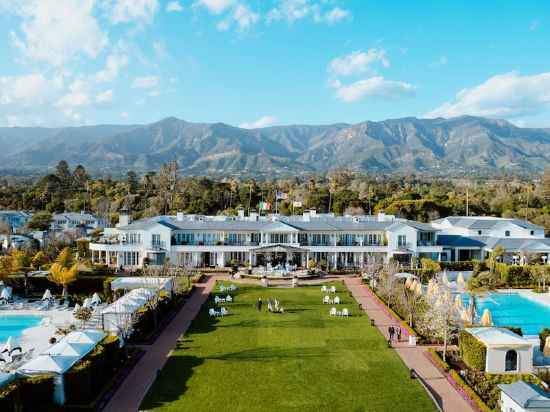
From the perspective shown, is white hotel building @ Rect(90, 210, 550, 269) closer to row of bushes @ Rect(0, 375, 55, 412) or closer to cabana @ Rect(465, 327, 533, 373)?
cabana @ Rect(465, 327, 533, 373)

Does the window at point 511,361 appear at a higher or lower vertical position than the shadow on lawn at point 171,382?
higher

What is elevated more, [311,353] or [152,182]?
[152,182]

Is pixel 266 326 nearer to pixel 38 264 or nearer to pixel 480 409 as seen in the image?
pixel 480 409

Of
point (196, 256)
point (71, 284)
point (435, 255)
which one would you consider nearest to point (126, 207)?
point (196, 256)

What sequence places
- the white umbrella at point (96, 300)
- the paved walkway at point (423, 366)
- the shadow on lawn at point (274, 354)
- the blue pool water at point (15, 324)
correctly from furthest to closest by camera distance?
1. the white umbrella at point (96, 300)
2. the blue pool water at point (15, 324)
3. the shadow on lawn at point (274, 354)
4. the paved walkway at point (423, 366)

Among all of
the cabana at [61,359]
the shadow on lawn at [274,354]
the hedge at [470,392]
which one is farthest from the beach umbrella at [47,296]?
the hedge at [470,392]

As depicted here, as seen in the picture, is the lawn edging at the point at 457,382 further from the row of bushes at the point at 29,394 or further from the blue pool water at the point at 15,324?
the blue pool water at the point at 15,324

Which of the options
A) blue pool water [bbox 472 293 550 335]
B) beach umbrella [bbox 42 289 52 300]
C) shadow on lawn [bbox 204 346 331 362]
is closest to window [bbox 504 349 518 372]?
shadow on lawn [bbox 204 346 331 362]

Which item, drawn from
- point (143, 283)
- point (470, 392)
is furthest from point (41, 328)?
point (470, 392)
